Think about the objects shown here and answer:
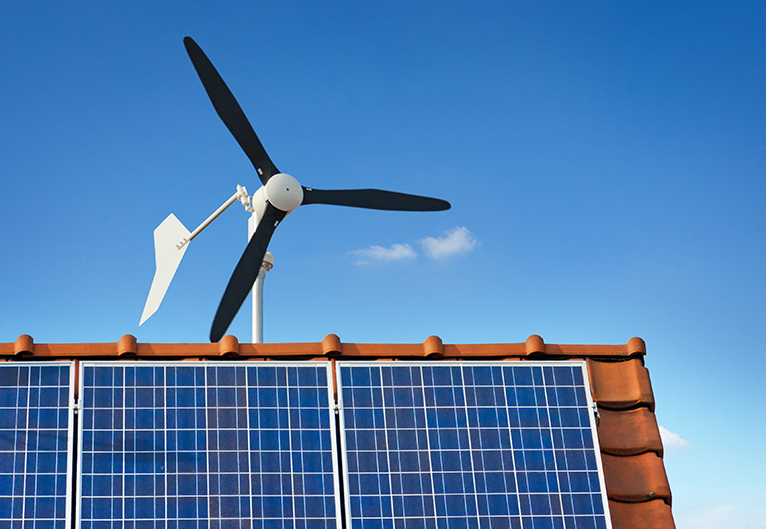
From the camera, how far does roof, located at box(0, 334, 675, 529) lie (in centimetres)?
1855

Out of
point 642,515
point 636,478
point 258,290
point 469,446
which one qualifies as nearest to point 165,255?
point 258,290

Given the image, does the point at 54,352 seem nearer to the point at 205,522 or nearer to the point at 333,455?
the point at 205,522

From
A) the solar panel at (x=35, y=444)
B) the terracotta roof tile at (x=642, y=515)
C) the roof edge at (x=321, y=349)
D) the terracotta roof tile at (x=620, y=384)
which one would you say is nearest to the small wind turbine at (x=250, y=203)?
the roof edge at (x=321, y=349)

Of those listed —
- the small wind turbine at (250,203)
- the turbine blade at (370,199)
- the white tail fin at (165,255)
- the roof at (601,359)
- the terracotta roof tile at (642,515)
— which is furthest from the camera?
the white tail fin at (165,255)

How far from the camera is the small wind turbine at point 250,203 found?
23438mm

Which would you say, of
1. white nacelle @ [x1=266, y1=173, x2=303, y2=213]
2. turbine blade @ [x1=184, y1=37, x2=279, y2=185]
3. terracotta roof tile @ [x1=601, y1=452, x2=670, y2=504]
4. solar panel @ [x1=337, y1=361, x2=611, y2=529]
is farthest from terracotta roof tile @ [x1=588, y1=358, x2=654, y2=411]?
turbine blade @ [x1=184, y1=37, x2=279, y2=185]

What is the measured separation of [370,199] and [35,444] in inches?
494

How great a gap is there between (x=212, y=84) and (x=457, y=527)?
14.0m

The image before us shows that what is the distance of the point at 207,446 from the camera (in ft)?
58.0

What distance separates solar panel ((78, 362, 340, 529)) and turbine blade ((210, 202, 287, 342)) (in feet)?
8.32

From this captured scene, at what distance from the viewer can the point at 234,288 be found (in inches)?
884

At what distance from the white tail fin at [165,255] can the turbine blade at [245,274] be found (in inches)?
156

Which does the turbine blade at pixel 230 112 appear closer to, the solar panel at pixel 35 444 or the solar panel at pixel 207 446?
the solar panel at pixel 207 446

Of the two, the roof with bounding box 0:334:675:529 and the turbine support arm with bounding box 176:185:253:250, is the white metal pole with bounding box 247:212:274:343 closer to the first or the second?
the turbine support arm with bounding box 176:185:253:250
